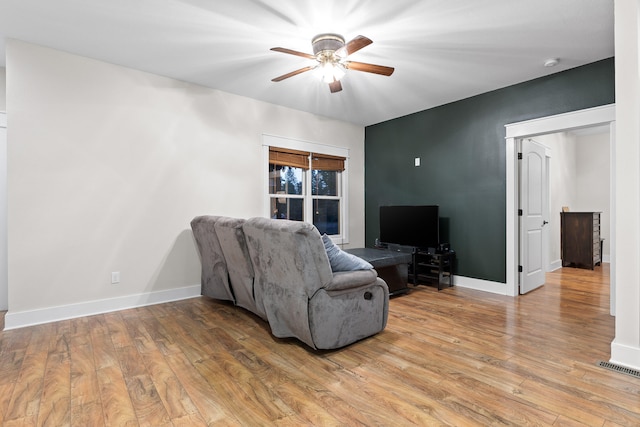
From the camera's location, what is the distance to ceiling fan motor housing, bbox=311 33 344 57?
2846 mm

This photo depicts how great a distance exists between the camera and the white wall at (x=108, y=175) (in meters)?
3.01

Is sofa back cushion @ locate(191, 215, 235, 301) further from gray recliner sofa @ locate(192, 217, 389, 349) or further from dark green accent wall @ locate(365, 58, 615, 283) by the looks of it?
dark green accent wall @ locate(365, 58, 615, 283)

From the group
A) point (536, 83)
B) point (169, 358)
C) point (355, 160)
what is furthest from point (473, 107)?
point (169, 358)

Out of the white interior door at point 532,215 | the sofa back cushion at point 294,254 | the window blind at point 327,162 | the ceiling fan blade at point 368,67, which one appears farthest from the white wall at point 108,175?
the white interior door at point 532,215

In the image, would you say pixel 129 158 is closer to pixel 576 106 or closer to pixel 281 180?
pixel 281 180

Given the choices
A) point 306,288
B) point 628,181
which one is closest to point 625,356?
point 628,181

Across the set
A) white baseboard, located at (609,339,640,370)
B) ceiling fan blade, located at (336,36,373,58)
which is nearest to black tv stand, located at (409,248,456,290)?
white baseboard, located at (609,339,640,370)

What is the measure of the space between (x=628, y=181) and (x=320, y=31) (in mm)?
2575

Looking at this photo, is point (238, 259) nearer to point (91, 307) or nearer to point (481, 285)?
point (91, 307)

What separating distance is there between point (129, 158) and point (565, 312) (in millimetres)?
4928

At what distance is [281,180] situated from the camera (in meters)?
4.92

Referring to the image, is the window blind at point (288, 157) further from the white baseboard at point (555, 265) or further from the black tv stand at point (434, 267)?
the white baseboard at point (555, 265)

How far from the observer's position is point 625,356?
7.21ft

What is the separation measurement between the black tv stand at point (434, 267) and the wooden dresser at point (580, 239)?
3001 millimetres
